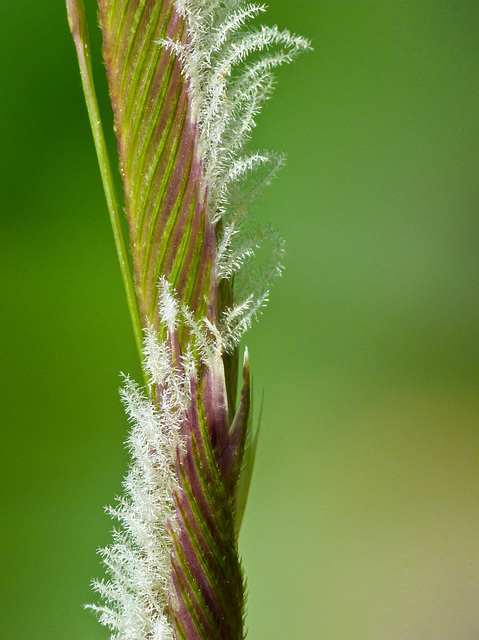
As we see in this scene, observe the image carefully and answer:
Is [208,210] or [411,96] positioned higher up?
[411,96]

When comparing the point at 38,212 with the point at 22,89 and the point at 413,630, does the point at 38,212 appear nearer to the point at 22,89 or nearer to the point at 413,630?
the point at 22,89

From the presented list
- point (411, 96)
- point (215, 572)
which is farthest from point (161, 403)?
point (411, 96)

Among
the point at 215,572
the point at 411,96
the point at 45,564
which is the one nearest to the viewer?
the point at 215,572

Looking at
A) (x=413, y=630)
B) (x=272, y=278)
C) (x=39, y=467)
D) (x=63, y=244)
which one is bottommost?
(x=413, y=630)

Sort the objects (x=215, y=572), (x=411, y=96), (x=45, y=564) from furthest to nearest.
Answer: (x=411, y=96), (x=45, y=564), (x=215, y=572)
